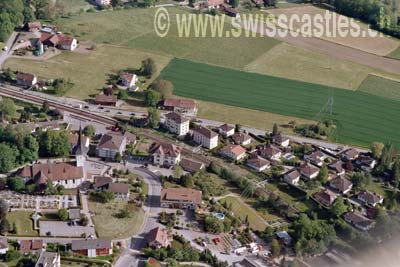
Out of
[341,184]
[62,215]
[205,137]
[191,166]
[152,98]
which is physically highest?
[152,98]

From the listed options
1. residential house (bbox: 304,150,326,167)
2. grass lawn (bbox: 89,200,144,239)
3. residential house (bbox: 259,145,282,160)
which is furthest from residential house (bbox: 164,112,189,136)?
grass lawn (bbox: 89,200,144,239)

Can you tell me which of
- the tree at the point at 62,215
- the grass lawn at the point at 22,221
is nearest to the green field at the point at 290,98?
the tree at the point at 62,215

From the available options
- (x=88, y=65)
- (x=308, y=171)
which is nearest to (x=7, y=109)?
(x=88, y=65)

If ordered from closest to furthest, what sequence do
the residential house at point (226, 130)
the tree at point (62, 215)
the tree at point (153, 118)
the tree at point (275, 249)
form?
the tree at point (275, 249) → the tree at point (62, 215) → the residential house at point (226, 130) → the tree at point (153, 118)

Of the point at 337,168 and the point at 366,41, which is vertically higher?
the point at 366,41

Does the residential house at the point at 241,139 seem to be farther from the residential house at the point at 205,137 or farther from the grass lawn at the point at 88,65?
the grass lawn at the point at 88,65

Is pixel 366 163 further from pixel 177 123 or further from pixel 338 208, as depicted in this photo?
pixel 177 123

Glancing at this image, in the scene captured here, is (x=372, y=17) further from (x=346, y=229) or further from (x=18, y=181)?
(x=18, y=181)
